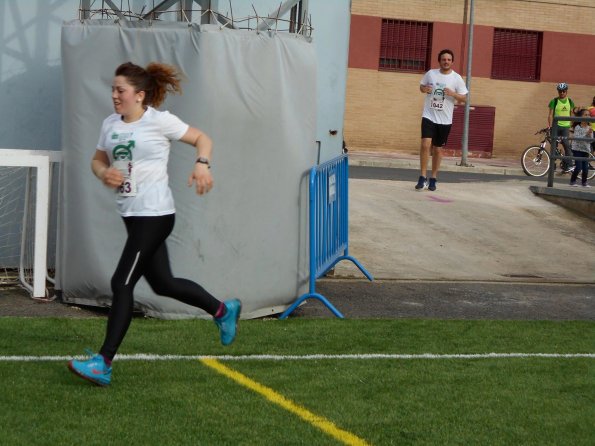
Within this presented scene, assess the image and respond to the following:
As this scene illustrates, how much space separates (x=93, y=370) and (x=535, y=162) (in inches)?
797

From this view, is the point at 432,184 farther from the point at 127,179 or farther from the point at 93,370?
the point at 93,370

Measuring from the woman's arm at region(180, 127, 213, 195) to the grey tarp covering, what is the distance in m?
2.49

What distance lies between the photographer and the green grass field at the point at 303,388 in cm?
610

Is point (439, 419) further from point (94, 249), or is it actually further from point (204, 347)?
point (94, 249)

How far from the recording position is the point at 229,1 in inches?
466

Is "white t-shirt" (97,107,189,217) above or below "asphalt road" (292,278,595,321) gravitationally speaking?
above

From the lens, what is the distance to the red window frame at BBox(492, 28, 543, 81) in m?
38.3

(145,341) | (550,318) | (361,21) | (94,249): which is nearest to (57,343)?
(145,341)

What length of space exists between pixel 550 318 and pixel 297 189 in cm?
249

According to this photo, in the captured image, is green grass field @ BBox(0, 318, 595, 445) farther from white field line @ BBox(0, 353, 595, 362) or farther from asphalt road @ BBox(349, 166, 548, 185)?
asphalt road @ BBox(349, 166, 548, 185)

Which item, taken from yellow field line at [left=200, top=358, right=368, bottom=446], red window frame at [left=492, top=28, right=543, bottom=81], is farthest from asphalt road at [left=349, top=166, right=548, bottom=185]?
yellow field line at [left=200, top=358, right=368, bottom=446]

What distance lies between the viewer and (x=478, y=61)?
37.9 meters

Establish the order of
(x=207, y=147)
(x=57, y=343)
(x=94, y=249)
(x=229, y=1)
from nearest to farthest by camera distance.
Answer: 1. (x=207, y=147)
2. (x=57, y=343)
3. (x=94, y=249)
4. (x=229, y=1)

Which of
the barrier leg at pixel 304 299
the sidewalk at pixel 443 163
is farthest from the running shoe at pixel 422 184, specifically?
the sidewalk at pixel 443 163
